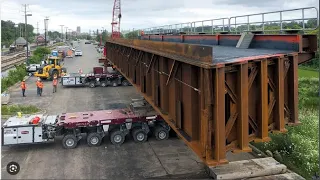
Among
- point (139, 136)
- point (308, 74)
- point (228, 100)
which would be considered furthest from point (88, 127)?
point (308, 74)

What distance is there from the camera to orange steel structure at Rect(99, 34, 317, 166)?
6453 mm

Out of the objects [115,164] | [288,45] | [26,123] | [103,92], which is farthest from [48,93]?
[288,45]

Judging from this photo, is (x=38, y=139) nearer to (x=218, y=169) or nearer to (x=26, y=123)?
(x=26, y=123)

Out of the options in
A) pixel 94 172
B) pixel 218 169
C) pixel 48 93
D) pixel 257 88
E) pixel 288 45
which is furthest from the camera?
pixel 48 93

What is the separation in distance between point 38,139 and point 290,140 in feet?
37.6

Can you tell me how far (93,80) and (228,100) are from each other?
101 feet

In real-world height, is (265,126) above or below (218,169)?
above

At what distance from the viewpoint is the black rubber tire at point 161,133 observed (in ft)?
55.8

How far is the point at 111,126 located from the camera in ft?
54.5

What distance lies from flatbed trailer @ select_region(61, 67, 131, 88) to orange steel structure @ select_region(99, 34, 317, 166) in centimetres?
2691

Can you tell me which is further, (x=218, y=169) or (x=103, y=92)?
(x=103, y=92)

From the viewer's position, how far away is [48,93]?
32281 mm

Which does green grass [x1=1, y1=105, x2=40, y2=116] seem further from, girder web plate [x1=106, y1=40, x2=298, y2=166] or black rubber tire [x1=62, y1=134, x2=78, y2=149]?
girder web plate [x1=106, y1=40, x2=298, y2=166]

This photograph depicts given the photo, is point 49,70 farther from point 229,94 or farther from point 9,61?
point 229,94
